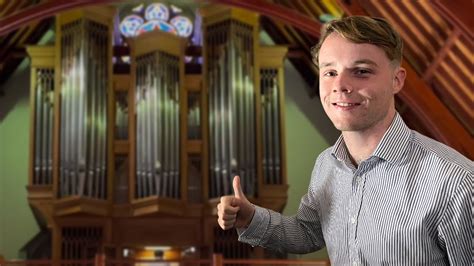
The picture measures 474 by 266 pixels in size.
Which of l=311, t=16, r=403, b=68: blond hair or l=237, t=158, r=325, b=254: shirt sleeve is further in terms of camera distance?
l=237, t=158, r=325, b=254: shirt sleeve

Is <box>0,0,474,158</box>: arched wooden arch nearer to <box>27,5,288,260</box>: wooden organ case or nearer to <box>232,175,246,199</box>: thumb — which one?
<box>27,5,288,260</box>: wooden organ case

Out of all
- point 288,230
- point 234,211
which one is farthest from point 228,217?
point 288,230

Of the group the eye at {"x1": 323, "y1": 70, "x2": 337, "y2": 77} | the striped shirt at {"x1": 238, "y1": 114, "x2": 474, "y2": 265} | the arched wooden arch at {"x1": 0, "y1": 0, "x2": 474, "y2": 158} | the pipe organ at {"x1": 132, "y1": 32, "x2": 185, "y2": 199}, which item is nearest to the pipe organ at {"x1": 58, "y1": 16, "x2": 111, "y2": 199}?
the pipe organ at {"x1": 132, "y1": 32, "x2": 185, "y2": 199}

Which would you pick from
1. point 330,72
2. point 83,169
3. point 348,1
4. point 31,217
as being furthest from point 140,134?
point 330,72

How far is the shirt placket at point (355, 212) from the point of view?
1643 millimetres

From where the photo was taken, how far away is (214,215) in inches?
359

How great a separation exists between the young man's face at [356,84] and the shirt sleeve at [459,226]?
226 mm

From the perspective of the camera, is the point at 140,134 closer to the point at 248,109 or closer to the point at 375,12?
the point at 248,109

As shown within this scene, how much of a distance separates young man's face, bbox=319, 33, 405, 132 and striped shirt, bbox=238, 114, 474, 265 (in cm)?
6

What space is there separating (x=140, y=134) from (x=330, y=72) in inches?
308

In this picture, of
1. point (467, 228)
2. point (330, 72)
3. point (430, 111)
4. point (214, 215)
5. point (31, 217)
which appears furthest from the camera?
point (31, 217)

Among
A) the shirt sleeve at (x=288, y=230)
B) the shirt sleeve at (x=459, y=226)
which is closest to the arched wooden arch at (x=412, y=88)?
the shirt sleeve at (x=288, y=230)

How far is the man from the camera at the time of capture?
155 centimetres

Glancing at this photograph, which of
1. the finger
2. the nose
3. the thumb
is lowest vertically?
the finger
